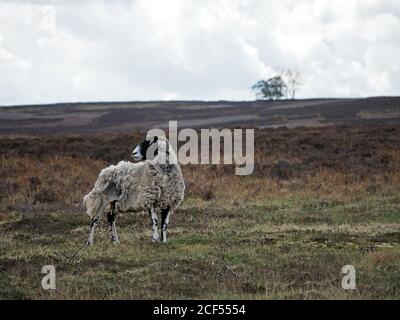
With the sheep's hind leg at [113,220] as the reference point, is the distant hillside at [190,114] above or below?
above

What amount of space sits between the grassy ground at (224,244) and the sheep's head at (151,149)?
5.84ft

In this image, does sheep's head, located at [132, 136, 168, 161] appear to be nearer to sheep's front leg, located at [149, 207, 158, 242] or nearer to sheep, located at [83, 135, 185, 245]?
sheep, located at [83, 135, 185, 245]

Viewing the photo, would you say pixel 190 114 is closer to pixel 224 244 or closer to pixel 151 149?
pixel 151 149

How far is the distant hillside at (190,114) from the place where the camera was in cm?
6762

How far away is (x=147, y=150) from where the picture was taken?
15812 mm

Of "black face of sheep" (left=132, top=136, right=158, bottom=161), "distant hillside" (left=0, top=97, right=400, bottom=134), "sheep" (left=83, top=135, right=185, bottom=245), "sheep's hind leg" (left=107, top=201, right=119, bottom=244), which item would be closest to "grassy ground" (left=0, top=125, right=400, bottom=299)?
"sheep's hind leg" (left=107, top=201, right=119, bottom=244)

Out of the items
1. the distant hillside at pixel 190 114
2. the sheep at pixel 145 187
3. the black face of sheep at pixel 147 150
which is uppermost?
the distant hillside at pixel 190 114

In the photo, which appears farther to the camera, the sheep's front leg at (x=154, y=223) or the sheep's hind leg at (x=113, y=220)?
the sheep's hind leg at (x=113, y=220)

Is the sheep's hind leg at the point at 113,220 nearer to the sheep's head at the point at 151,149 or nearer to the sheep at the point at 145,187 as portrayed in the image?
the sheep at the point at 145,187

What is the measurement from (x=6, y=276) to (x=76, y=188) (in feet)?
45.9

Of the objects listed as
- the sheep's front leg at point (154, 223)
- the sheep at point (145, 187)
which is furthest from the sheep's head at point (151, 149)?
the sheep's front leg at point (154, 223)
